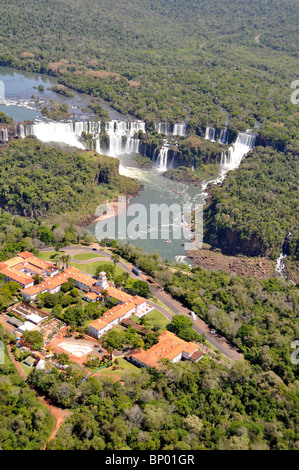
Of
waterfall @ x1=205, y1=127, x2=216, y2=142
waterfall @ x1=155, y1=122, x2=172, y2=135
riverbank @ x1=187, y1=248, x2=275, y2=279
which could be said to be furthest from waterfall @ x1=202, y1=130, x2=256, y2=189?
riverbank @ x1=187, y1=248, x2=275, y2=279

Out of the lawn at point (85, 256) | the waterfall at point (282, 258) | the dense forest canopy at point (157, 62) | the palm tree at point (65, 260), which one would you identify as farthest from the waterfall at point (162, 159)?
the palm tree at point (65, 260)

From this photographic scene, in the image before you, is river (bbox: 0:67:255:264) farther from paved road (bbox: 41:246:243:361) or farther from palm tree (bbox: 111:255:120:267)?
palm tree (bbox: 111:255:120:267)

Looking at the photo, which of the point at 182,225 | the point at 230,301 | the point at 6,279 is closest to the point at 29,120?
the point at 182,225

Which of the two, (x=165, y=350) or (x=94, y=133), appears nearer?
(x=165, y=350)

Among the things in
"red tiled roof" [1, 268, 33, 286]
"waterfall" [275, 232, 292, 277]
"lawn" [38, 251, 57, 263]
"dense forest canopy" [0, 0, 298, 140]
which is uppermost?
"dense forest canopy" [0, 0, 298, 140]

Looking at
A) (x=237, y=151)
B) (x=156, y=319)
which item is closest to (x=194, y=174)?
(x=237, y=151)

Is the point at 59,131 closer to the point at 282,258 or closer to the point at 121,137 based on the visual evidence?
the point at 121,137

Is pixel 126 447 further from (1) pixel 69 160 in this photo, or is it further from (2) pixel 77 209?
(1) pixel 69 160

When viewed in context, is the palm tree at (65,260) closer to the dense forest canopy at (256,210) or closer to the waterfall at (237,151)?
the dense forest canopy at (256,210)
